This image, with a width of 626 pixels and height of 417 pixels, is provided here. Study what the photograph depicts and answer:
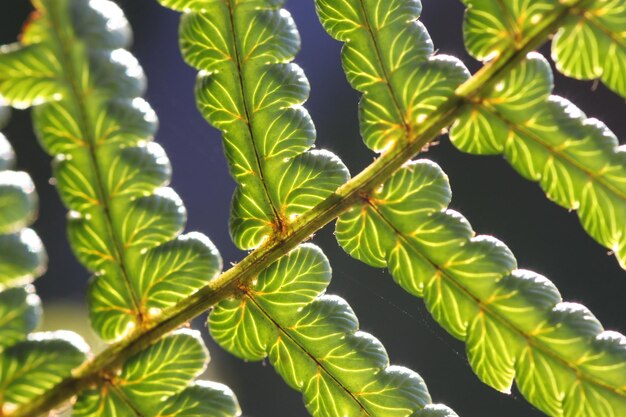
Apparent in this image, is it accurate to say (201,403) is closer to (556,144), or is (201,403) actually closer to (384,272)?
(556,144)

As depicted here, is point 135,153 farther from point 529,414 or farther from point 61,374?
point 529,414

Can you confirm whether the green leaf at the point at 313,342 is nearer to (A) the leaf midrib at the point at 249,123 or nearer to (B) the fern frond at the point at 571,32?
(A) the leaf midrib at the point at 249,123

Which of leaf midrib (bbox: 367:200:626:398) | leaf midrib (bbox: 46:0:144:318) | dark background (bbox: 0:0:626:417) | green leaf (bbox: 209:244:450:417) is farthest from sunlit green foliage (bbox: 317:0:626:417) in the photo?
dark background (bbox: 0:0:626:417)

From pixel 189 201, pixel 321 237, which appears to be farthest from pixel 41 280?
pixel 321 237

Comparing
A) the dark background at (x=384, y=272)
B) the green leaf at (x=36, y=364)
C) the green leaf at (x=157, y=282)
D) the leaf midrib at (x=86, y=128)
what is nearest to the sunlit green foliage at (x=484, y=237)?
the green leaf at (x=157, y=282)

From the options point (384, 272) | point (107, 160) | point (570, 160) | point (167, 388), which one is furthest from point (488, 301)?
point (384, 272)

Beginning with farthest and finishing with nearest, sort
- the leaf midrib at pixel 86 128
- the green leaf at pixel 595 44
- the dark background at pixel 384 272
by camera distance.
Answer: the dark background at pixel 384 272
the green leaf at pixel 595 44
the leaf midrib at pixel 86 128
